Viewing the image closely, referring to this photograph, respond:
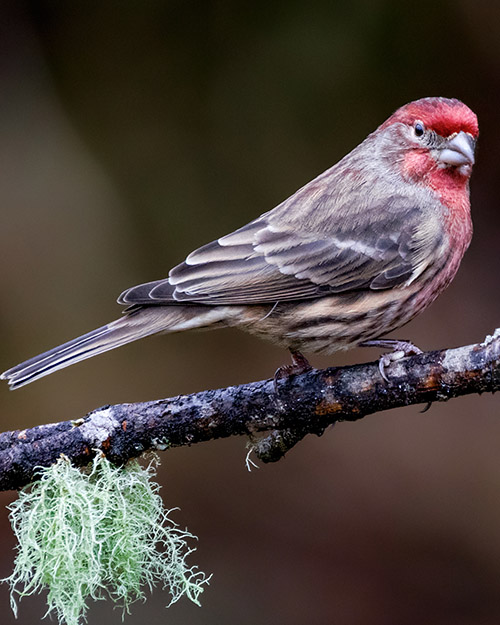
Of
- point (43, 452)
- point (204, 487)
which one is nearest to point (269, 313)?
point (43, 452)

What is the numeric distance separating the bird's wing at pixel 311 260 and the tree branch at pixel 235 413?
0.74 metres

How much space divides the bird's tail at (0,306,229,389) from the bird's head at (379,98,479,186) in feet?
3.65

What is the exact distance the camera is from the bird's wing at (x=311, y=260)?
383 cm

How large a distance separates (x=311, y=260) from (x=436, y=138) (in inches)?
29.6

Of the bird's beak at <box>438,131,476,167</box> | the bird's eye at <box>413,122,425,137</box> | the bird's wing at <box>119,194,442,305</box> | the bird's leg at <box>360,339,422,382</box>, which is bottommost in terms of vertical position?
the bird's leg at <box>360,339,422,382</box>

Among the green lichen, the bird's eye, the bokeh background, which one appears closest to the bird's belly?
the bird's eye

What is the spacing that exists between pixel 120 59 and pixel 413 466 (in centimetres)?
296

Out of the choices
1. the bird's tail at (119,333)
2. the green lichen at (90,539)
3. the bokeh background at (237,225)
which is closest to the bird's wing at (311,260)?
the bird's tail at (119,333)

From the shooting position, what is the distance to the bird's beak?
3847 mm

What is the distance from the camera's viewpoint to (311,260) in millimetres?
3949

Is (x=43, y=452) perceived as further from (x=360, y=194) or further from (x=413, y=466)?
(x=413, y=466)

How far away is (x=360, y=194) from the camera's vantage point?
4.10 metres

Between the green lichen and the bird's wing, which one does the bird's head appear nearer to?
the bird's wing

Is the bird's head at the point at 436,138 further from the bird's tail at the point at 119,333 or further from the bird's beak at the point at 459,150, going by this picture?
the bird's tail at the point at 119,333
